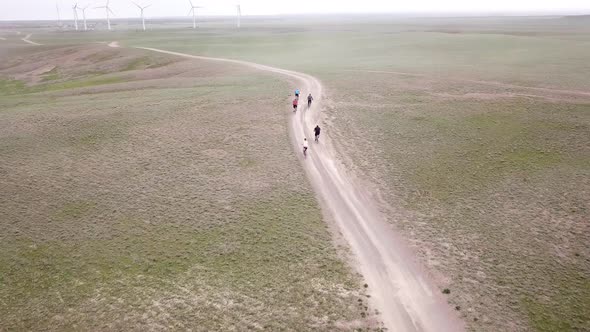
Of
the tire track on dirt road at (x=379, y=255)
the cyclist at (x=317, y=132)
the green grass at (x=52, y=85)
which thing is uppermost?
the green grass at (x=52, y=85)

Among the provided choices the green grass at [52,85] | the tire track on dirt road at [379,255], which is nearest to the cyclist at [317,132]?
the tire track on dirt road at [379,255]

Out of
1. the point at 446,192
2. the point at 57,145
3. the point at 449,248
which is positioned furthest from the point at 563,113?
the point at 57,145

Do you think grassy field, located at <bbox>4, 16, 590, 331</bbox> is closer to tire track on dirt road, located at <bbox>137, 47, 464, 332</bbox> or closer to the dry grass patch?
the dry grass patch

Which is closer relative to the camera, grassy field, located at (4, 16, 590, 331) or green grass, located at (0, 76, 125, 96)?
grassy field, located at (4, 16, 590, 331)

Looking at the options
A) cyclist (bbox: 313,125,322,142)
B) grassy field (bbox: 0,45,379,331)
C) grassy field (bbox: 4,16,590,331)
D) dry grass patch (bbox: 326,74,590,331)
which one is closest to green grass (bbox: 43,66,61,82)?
grassy field (bbox: 0,45,379,331)

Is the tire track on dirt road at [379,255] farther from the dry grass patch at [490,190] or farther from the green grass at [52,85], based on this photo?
the green grass at [52,85]

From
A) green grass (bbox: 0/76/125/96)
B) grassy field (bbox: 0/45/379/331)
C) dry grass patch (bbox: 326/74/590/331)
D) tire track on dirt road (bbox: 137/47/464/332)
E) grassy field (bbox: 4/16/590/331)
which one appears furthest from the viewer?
green grass (bbox: 0/76/125/96)

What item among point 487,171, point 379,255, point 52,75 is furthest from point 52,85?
point 487,171
